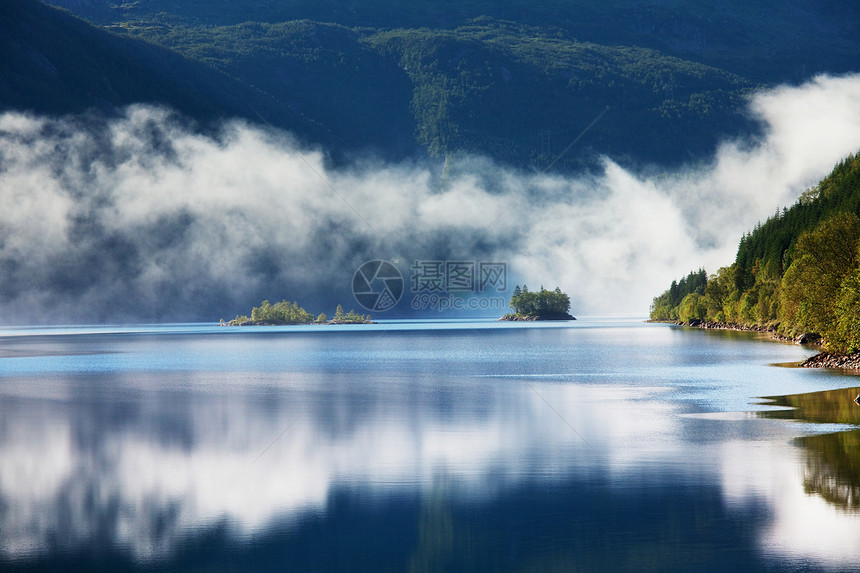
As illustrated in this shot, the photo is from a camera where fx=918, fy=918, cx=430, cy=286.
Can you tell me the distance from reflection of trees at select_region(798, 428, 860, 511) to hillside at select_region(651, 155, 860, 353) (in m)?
30.0

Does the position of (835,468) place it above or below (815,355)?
below

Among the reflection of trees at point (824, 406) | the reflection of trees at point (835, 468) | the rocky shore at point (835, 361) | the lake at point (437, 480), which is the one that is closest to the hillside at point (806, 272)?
the rocky shore at point (835, 361)

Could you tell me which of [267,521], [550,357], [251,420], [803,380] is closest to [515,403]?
[251,420]

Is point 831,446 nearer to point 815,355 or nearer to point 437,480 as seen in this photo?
point 437,480

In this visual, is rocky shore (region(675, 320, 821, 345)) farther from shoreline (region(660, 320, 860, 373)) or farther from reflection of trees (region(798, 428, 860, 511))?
reflection of trees (region(798, 428, 860, 511))

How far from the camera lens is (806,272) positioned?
246 feet

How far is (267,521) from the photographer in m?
20.2

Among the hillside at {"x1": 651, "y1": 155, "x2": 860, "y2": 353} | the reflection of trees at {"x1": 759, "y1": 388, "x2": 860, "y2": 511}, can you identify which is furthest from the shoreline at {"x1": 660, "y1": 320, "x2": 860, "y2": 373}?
the reflection of trees at {"x1": 759, "y1": 388, "x2": 860, "y2": 511}

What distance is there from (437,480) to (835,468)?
10.7 m

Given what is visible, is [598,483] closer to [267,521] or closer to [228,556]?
[267,521]

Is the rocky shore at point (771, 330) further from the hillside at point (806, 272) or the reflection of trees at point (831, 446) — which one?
the reflection of trees at point (831, 446)

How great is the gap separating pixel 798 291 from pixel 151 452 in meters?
66.9

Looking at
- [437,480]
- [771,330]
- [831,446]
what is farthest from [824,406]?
[771,330]

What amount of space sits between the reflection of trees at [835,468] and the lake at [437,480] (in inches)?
3.8
